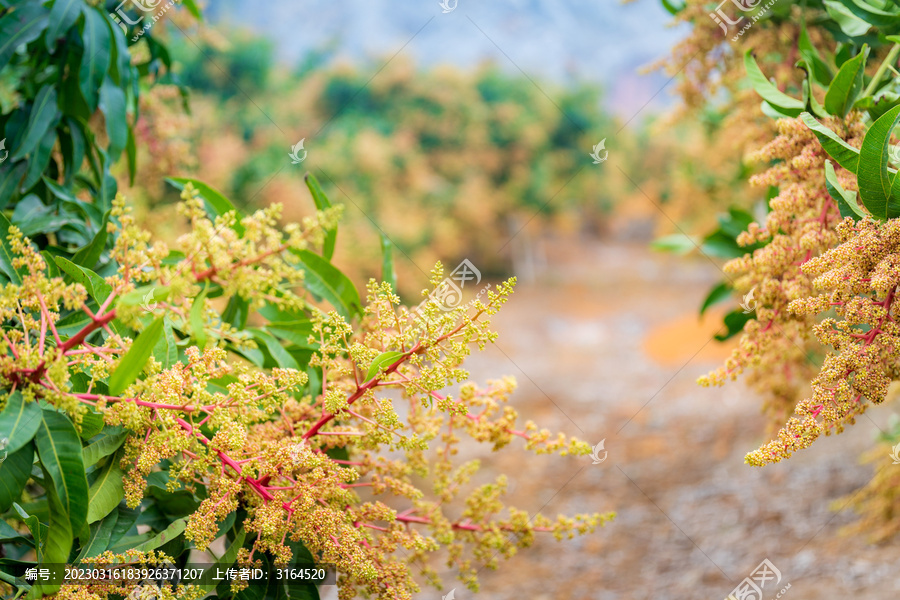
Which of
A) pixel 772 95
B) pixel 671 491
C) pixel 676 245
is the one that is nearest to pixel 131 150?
pixel 772 95

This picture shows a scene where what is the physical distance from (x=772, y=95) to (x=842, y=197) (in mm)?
317

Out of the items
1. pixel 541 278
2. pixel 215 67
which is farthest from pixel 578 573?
pixel 541 278

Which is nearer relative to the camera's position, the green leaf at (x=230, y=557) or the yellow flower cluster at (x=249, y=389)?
the yellow flower cluster at (x=249, y=389)

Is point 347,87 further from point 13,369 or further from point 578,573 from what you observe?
point 13,369

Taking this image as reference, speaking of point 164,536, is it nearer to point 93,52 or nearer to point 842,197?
point 93,52

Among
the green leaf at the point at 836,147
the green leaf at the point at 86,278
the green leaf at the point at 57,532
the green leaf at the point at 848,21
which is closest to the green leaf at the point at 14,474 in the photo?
the green leaf at the point at 57,532

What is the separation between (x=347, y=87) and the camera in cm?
919

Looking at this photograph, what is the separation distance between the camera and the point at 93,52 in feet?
4.22

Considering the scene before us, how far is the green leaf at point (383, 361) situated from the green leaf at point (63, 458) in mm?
417

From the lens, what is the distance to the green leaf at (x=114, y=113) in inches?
53.2

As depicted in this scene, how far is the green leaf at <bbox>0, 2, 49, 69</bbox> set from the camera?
4.03 feet

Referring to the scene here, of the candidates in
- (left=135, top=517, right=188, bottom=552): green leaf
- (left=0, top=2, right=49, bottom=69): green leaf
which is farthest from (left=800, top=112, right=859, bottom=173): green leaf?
(left=0, top=2, right=49, bottom=69): green leaf

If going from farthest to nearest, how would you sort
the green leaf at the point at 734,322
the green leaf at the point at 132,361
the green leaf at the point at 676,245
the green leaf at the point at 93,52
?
the green leaf at the point at 676,245 → the green leaf at the point at 734,322 → the green leaf at the point at 93,52 → the green leaf at the point at 132,361

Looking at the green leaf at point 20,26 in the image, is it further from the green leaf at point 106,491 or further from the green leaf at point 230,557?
the green leaf at point 230,557
